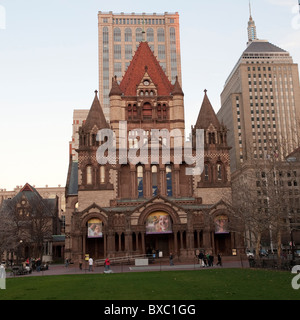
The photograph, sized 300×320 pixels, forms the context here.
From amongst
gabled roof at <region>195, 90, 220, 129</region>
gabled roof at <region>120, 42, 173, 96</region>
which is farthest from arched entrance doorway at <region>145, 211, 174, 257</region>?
gabled roof at <region>120, 42, 173, 96</region>

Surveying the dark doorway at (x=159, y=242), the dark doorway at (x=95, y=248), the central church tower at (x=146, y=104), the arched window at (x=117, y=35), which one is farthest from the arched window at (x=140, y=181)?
the arched window at (x=117, y=35)

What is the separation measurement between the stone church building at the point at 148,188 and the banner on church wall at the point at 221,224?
139mm

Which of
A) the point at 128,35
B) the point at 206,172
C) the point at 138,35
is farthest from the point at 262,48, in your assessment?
the point at 206,172

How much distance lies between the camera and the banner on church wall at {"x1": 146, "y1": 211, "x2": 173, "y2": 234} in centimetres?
5922

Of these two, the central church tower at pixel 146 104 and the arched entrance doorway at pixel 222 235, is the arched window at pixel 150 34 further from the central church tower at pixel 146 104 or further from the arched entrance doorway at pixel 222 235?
the arched entrance doorway at pixel 222 235

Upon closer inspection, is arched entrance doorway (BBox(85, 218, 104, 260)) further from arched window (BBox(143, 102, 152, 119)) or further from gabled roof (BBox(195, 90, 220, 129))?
gabled roof (BBox(195, 90, 220, 129))

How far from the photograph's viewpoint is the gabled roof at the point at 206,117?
67500mm

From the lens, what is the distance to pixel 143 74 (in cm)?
7275

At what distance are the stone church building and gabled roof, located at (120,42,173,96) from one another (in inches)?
6.7

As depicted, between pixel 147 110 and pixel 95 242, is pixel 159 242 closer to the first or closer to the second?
pixel 95 242

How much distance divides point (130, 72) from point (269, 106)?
92084mm

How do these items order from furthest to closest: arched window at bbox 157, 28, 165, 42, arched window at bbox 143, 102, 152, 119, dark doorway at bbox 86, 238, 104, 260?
arched window at bbox 157, 28, 165, 42
arched window at bbox 143, 102, 152, 119
dark doorway at bbox 86, 238, 104, 260
